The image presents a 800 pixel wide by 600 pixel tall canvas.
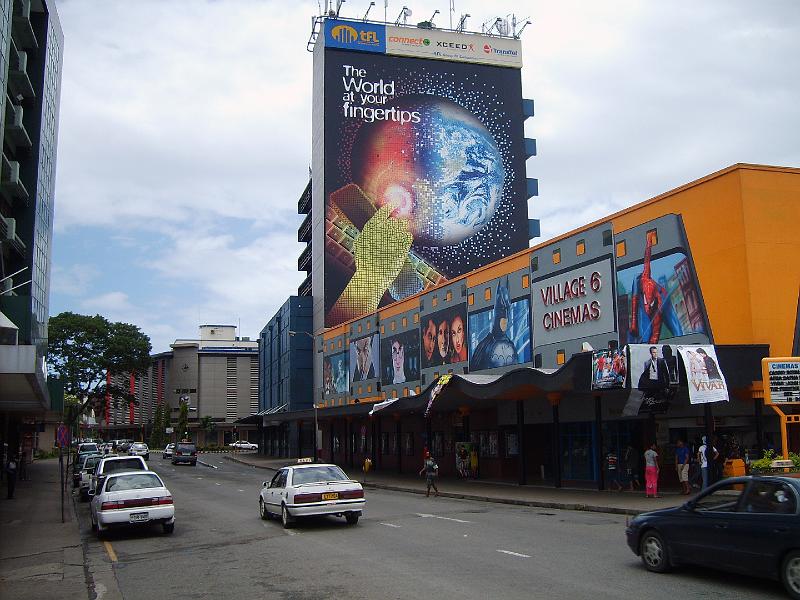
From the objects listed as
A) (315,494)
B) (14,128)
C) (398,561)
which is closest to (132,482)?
(315,494)

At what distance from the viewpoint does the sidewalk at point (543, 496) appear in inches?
854

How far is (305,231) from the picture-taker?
83.3 metres

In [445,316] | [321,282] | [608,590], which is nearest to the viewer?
[608,590]

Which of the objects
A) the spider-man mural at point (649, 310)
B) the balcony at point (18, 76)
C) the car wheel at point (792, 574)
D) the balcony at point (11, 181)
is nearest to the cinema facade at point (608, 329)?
the spider-man mural at point (649, 310)

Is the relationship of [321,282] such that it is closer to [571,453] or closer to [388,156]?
[388,156]

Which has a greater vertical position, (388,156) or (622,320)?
(388,156)

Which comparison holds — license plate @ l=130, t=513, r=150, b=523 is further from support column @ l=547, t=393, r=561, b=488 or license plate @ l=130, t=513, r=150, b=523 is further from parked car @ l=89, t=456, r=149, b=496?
support column @ l=547, t=393, r=561, b=488

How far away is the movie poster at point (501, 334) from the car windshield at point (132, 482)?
18.7 m

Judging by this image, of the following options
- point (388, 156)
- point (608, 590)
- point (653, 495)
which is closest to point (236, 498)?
point (653, 495)

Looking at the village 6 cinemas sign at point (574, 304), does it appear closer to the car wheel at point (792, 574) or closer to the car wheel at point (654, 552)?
→ the car wheel at point (654, 552)

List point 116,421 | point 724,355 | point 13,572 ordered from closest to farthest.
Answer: point 13,572 < point 724,355 < point 116,421

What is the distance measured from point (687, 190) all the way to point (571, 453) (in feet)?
37.5

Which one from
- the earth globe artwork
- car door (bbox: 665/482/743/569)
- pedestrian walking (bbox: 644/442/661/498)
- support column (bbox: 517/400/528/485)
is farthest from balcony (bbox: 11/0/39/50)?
car door (bbox: 665/482/743/569)

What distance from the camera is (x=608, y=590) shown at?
10.2m
